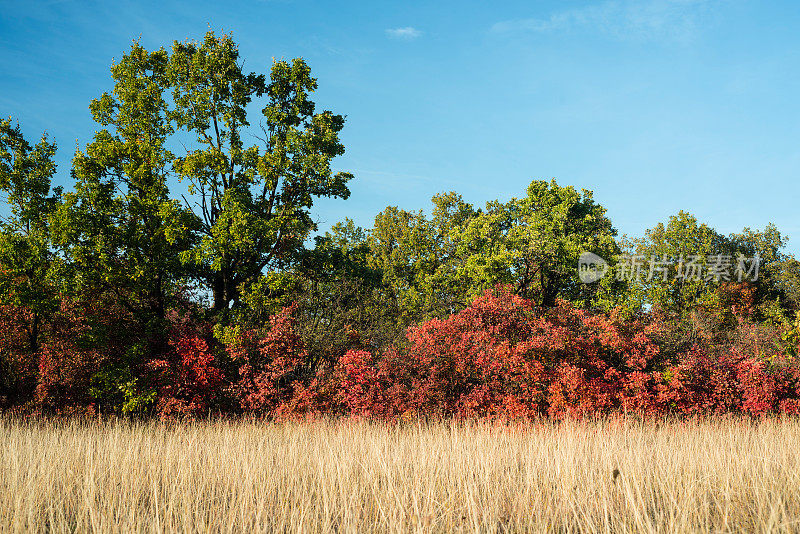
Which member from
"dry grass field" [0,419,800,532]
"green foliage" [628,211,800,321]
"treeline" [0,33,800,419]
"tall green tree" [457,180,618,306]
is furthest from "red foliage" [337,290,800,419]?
"green foliage" [628,211,800,321]

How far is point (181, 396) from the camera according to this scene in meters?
15.1

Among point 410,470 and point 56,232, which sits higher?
point 56,232

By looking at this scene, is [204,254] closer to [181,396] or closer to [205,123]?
[181,396]

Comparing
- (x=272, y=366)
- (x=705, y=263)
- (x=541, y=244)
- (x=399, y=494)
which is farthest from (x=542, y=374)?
(x=705, y=263)

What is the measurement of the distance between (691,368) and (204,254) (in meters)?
14.3

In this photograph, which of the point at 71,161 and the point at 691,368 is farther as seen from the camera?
the point at 71,161

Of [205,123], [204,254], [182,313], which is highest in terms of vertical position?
[205,123]

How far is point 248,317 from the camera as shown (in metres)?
16.5

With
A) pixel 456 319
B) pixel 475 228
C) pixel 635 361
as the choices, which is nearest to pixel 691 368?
pixel 635 361

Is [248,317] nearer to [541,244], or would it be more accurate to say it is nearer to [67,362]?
[67,362]

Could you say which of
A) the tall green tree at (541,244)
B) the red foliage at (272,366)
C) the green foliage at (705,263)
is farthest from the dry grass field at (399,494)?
the green foliage at (705,263)

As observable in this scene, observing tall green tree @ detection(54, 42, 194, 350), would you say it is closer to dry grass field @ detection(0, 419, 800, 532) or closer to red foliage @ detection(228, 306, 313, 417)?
red foliage @ detection(228, 306, 313, 417)

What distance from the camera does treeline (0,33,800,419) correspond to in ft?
44.7

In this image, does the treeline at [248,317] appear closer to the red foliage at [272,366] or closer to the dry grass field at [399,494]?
the red foliage at [272,366]
